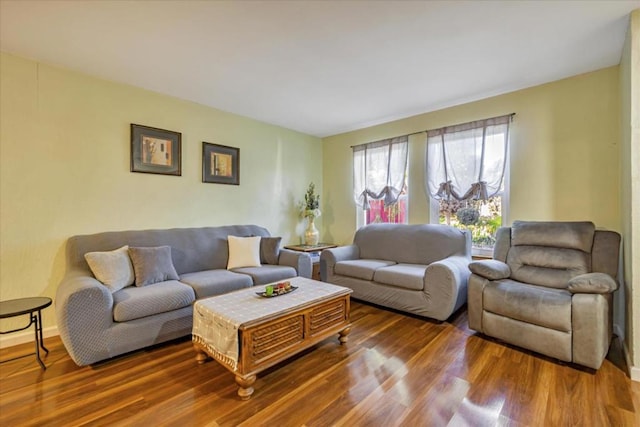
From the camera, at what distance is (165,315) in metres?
2.44

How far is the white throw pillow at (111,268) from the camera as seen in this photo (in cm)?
244

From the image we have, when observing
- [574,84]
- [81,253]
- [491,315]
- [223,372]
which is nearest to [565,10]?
[574,84]

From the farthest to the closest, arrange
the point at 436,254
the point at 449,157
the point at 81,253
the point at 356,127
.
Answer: the point at 356,127, the point at 449,157, the point at 436,254, the point at 81,253

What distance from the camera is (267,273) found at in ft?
10.4

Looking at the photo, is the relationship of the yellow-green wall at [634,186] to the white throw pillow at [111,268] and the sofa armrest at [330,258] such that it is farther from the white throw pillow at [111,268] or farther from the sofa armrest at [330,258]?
the white throw pillow at [111,268]

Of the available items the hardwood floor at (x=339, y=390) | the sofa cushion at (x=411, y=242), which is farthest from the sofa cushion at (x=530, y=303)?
the sofa cushion at (x=411, y=242)

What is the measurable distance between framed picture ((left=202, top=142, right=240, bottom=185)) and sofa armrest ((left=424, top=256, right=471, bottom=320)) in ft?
9.21

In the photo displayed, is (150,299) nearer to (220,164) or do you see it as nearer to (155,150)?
(155,150)

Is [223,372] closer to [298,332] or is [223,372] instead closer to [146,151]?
[298,332]

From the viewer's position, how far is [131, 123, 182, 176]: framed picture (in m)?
3.12

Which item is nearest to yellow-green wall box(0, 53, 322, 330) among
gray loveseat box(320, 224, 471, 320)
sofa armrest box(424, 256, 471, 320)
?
gray loveseat box(320, 224, 471, 320)

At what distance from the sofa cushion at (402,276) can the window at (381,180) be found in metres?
1.10

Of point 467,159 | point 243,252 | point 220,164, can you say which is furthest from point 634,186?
point 220,164

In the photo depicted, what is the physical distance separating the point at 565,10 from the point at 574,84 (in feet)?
4.31
